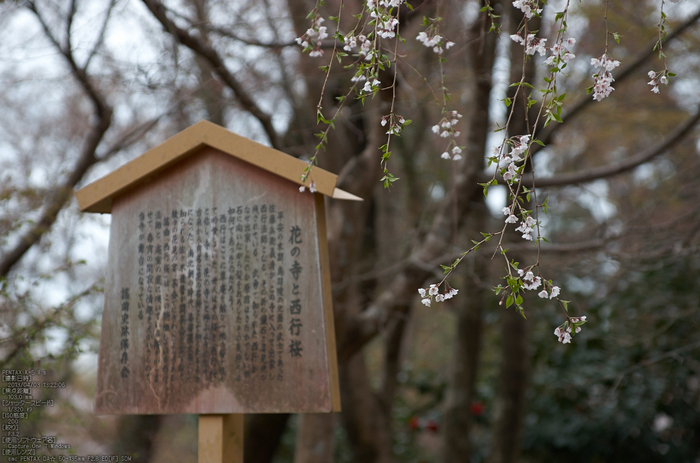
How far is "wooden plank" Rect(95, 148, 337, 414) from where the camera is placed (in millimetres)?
2438

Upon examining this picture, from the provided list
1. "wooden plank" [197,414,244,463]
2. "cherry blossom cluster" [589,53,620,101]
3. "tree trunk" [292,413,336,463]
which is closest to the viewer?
"cherry blossom cluster" [589,53,620,101]

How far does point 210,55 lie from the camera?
3.79 m

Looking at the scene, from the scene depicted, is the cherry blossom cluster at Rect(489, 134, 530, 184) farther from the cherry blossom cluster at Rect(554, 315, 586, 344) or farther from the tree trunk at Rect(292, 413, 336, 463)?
the tree trunk at Rect(292, 413, 336, 463)

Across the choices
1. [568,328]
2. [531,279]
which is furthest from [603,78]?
[568,328]

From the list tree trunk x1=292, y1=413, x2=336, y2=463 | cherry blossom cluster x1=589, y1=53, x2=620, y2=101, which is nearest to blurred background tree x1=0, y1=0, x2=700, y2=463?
tree trunk x1=292, y1=413, x2=336, y2=463

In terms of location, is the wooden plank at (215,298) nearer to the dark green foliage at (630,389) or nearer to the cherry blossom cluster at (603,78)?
the cherry blossom cluster at (603,78)

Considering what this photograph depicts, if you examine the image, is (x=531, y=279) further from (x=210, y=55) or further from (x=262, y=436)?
(x=262, y=436)

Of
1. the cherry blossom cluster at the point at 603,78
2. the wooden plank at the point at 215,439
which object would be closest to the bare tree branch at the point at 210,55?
the wooden plank at the point at 215,439

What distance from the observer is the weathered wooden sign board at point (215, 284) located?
2436 mm

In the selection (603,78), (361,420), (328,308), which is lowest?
(361,420)

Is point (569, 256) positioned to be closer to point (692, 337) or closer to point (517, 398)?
point (517, 398)

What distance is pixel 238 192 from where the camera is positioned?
263 cm

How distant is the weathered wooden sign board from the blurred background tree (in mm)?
810

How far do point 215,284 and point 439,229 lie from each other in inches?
84.1
